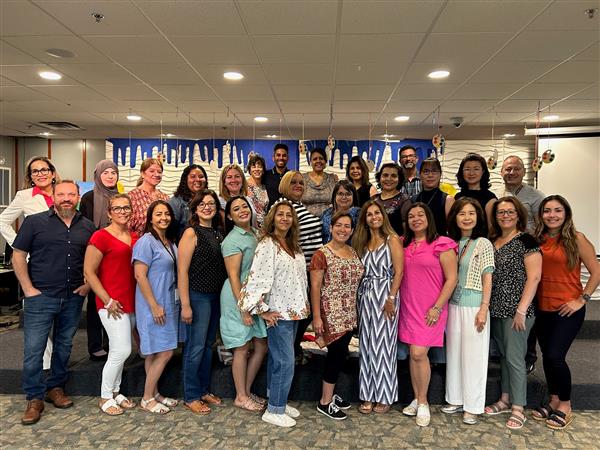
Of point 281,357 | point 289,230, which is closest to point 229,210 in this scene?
point 289,230

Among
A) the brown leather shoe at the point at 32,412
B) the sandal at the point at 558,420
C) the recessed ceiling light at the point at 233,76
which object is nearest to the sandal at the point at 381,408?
the sandal at the point at 558,420

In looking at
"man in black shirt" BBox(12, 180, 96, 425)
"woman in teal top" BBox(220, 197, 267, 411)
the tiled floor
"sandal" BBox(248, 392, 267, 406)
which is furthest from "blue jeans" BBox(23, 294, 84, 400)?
"sandal" BBox(248, 392, 267, 406)

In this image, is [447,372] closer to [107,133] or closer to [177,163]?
[177,163]

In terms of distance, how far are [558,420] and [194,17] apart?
3.75 metres

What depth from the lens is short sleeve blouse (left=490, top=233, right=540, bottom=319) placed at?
288 cm

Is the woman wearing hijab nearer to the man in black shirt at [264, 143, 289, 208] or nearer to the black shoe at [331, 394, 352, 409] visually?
the man in black shirt at [264, 143, 289, 208]

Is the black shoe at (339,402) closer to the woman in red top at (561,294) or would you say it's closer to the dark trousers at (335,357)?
the dark trousers at (335,357)

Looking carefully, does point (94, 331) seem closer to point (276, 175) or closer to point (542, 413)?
point (276, 175)

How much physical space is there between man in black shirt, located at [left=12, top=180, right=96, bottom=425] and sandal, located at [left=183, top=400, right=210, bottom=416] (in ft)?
3.06

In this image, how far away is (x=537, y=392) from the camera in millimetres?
3186

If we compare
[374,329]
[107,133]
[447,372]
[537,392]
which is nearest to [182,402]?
[374,329]

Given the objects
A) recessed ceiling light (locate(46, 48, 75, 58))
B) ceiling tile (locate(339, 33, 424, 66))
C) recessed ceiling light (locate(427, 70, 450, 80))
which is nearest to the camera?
ceiling tile (locate(339, 33, 424, 66))

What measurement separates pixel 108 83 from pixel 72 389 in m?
3.49

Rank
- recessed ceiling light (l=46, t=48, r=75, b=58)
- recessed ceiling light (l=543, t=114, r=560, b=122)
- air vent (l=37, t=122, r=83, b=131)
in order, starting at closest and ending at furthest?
recessed ceiling light (l=46, t=48, r=75, b=58) < recessed ceiling light (l=543, t=114, r=560, b=122) < air vent (l=37, t=122, r=83, b=131)
